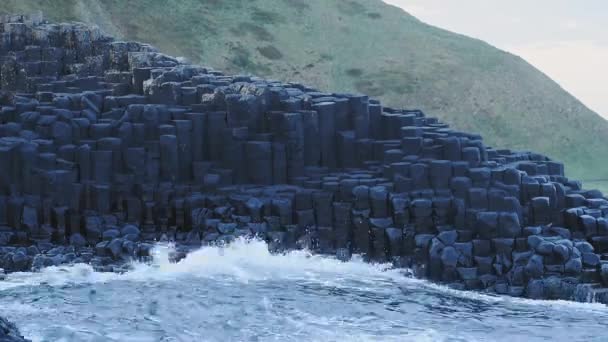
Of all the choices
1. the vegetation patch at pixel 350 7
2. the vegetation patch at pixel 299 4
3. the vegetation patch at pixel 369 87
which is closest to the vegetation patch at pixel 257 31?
the vegetation patch at pixel 299 4

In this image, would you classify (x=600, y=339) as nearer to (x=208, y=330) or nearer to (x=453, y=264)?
(x=453, y=264)

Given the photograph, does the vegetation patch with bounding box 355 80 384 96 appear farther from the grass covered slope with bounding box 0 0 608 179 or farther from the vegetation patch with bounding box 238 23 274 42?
Result: the vegetation patch with bounding box 238 23 274 42

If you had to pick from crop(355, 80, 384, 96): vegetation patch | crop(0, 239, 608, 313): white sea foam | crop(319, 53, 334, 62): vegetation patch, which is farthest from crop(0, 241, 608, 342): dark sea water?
crop(319, 53, 334, 62): vegetation patch

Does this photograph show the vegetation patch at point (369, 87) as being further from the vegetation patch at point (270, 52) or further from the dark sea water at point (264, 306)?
the dark sea water at point (264, 306)

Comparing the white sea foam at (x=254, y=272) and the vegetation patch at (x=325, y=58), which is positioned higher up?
the vegetation patch at (x=325, y=58)

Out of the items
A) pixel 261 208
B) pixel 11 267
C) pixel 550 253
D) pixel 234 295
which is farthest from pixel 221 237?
pixel 550 253
